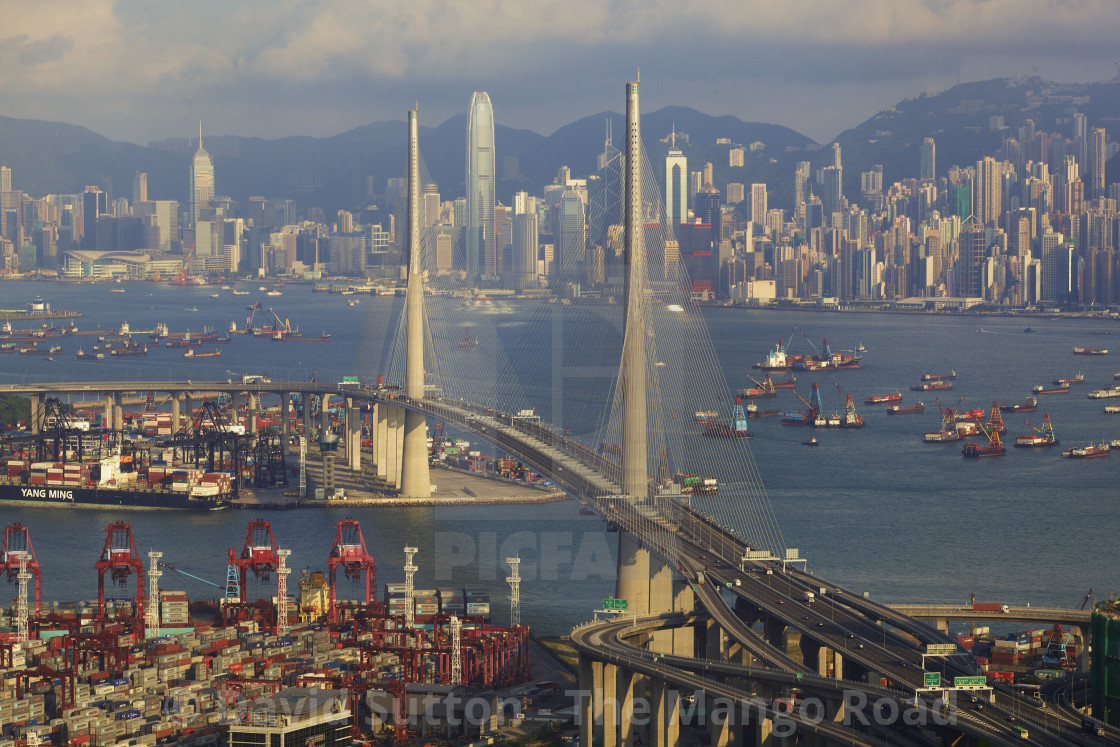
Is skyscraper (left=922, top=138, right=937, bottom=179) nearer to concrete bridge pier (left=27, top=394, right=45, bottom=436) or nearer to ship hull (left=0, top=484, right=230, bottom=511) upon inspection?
concrete bridge pier (left=27, top=394, right=45, bottom=436)

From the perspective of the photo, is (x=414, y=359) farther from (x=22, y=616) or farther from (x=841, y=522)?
(x=22, y=616)

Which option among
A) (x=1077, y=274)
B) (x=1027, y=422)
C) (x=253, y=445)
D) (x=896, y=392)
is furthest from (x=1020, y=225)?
(x=253, y=445)

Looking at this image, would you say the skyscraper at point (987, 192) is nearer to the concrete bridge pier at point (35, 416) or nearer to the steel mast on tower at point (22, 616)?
the concrete bridge pier at point (35, 416)

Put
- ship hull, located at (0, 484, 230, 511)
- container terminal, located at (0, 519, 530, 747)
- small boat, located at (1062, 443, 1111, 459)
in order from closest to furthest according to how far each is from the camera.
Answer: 1. container terminal, located at (0, 519, 530, 747)
2. ship hull, located at (0, 484, 230, 511)
3. small boat, located at (1062, 443, 1111, 459)

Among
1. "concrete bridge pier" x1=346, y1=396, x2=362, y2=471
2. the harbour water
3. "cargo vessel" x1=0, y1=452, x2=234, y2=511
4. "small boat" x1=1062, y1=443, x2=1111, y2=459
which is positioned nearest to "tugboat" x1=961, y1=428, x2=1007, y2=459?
the harbour water

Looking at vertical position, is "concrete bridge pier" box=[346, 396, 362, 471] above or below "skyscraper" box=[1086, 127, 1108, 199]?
below

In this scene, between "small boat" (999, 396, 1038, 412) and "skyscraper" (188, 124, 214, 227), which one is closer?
"small boat" (999, 396, 1038, 412)

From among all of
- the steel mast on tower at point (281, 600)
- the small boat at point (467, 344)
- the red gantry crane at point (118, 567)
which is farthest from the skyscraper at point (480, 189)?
the steel mast on tower at point (281, 600)
